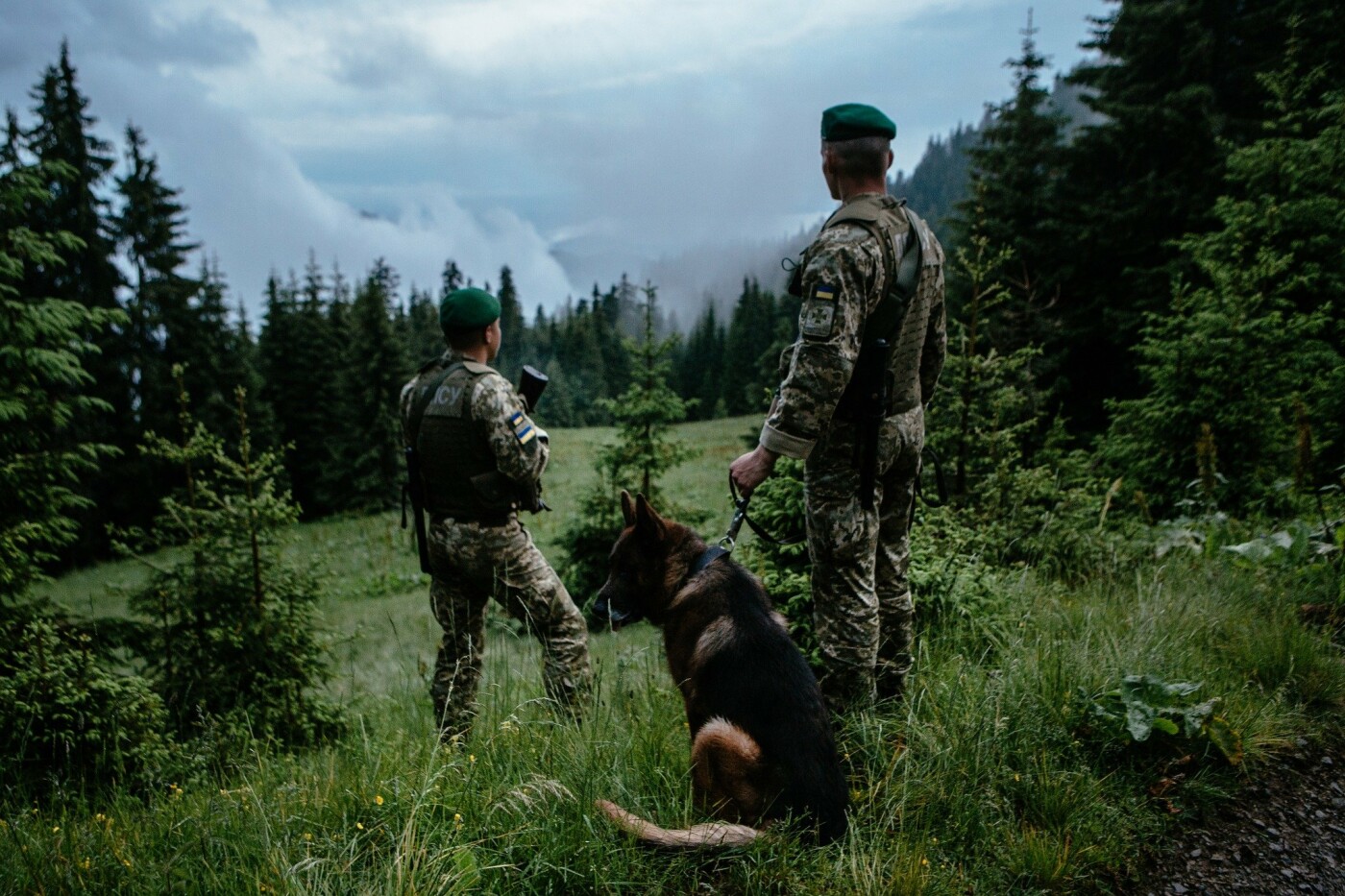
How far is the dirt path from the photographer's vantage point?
8.11ft

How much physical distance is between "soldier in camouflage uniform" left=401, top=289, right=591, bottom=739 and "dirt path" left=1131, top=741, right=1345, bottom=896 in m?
2.89

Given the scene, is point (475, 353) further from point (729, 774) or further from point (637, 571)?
point (729, 774)

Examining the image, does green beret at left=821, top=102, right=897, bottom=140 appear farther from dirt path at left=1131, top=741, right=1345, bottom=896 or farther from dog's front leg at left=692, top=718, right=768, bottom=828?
dirt path at left=1131, top=741, right=1345, bottom=896

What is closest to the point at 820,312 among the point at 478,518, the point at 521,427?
the point at 521,427

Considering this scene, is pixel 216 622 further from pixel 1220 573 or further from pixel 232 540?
pixel 1220 573

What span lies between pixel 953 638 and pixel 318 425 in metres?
41.2

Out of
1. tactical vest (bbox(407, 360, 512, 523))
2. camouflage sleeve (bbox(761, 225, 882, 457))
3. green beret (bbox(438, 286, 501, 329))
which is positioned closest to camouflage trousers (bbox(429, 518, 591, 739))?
tactical vest (bbox(407, 360, 512, 523))

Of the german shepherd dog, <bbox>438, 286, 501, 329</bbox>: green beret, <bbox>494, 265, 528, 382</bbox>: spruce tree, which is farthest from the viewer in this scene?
<bbox>494, 265, 528, 382</bbox>: spruce tree

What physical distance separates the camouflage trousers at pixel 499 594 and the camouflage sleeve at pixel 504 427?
39 centimetres

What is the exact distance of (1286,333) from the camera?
259 inches

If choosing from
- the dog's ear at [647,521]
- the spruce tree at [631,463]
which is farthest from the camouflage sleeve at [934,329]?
the spruce tree at [631,463]

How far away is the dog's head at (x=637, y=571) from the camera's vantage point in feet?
10.8

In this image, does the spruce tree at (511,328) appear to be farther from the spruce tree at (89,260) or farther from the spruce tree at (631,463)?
the spruce tree at (631,463)

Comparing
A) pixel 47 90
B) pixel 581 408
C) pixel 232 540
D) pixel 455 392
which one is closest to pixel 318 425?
pixel 47 90
